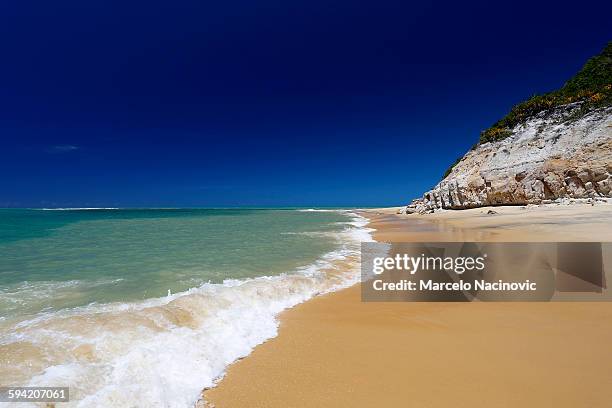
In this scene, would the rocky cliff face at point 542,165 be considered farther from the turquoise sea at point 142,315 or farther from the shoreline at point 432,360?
the shoreline at point 432,360

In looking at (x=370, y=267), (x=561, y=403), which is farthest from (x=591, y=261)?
(x=561, y=403)

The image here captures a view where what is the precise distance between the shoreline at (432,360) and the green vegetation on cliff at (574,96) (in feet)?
104

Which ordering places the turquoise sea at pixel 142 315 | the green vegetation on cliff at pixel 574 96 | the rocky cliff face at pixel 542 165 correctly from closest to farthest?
the turquoise sea at pixel 142 315 < the rocky cliff face at pixel 542 165 < the green vegetation on cliff at pixel 574 96

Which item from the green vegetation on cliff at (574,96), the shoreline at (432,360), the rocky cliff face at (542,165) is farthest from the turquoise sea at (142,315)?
the green vegetation on cliff at (574,96)

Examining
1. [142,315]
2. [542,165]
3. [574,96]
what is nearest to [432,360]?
[142,315]

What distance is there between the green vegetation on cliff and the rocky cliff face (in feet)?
3.79

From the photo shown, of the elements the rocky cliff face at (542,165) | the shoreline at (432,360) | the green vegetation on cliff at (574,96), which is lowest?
the shoreline at (432,360)

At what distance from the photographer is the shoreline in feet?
8.57

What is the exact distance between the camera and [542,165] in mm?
24641

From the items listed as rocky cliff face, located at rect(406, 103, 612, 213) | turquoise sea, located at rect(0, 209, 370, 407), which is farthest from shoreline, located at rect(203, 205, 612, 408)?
rocky cliff face, located at rect(406, 103, 612, 213)

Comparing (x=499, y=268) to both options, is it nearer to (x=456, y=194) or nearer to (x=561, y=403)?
(x=561, y=403)

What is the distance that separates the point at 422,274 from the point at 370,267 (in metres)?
1.59

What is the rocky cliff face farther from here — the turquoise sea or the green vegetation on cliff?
the turquoise sea

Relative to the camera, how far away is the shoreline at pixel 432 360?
2.61m
